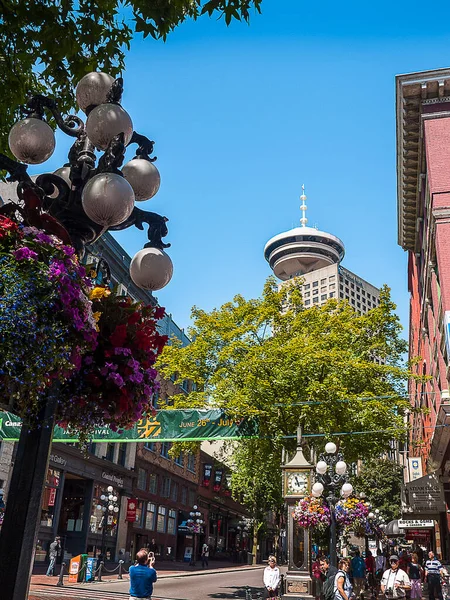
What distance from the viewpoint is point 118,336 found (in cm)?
403

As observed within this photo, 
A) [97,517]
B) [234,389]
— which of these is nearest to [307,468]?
[234,389]

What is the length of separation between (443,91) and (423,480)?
61.6ft

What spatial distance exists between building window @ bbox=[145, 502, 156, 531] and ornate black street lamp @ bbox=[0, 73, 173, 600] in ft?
131

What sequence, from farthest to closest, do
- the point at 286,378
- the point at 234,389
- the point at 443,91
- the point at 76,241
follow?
the point at 443,91 < the point at 234,389 < the point at 286,378 < the point at 76,241

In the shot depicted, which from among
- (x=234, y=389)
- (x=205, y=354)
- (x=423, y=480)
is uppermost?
(x=205, y=354)

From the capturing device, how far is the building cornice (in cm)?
2623

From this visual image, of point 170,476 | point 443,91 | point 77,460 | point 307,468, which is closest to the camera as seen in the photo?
point 307,468

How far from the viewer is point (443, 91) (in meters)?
26.2

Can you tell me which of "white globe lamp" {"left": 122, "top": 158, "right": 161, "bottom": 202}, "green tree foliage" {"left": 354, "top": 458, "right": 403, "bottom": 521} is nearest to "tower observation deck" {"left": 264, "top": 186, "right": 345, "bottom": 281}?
"green tree foliage" {"left": 354, "top": 458, "right": 403, "bottom": 521}

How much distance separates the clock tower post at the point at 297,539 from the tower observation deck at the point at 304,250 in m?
156

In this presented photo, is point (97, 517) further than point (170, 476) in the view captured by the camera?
No

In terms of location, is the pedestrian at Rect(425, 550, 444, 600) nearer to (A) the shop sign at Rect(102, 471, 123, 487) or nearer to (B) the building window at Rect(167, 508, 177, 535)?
(A) the shop sign at Rect(102, 471, 123, 487)

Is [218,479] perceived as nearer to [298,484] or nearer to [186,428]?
[186,428]

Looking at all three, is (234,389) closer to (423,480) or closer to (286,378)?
(286,378)
